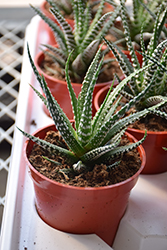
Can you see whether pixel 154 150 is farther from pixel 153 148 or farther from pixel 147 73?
pixel 147 73

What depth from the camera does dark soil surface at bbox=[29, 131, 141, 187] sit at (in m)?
0.62

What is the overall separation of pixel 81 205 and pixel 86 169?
7 cm

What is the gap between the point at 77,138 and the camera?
2.14ft

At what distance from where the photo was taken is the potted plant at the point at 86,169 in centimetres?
59

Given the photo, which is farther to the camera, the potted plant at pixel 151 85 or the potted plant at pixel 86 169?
the potted plant at pixel 151 85

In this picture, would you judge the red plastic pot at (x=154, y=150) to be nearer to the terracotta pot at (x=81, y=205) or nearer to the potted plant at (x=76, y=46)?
the terracotta pot at (x=81, y=205)

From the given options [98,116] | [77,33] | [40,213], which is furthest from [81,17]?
[40,213]

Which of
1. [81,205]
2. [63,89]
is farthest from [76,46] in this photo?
[81,205]

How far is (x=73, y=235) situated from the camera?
65 cm

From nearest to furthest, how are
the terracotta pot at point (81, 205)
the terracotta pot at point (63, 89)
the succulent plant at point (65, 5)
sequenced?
the terracotta pot at point (81, 205) → the terracotta pot at point (63, 89) → the succulent plant at point (65, 5)

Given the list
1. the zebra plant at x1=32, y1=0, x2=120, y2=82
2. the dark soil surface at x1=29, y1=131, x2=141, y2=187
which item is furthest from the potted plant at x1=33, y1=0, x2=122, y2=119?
the dark soil surface at x1=29, y1=131, x2=141, y2=187

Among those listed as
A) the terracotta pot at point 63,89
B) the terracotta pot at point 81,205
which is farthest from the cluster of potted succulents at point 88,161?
the terracotta pot at point 63,89

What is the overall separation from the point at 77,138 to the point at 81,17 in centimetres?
41

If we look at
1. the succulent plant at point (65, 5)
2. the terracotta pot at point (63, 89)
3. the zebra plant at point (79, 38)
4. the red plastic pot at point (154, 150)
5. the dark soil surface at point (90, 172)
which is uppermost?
the succulent plant at point (65, 5)
